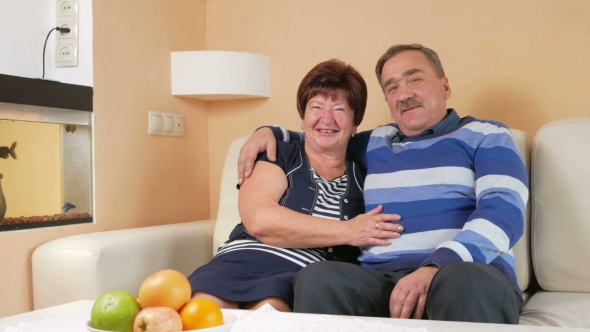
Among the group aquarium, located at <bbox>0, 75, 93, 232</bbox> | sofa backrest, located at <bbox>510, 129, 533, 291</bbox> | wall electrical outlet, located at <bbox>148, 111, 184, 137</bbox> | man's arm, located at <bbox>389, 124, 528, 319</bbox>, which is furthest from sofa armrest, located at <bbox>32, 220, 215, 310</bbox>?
sofa backrest, located at <bbox>510, 129, 533, 291</bbox>

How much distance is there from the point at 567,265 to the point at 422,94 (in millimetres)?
666

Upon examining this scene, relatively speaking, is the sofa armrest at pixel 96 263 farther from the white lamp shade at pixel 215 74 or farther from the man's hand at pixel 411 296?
the man's hand at pixel 411 296

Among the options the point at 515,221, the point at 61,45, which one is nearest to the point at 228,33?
the point at 61,45

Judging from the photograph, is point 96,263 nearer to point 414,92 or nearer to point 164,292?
point 164,292

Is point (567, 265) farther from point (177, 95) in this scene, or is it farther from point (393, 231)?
point (177, 95)

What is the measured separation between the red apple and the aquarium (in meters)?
1.14

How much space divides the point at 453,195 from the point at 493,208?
0.16 metres

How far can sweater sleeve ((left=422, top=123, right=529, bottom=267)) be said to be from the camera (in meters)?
1.59

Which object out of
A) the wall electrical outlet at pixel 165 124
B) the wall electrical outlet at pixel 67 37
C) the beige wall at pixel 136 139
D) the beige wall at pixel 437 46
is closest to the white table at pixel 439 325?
the beige wall at pixel 136 139

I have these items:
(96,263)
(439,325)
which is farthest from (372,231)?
(96,263)

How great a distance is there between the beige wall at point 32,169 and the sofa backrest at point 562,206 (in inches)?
60.7

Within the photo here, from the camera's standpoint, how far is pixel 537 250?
6.57ft

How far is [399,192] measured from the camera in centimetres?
187

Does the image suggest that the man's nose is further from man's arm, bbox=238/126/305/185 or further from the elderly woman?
man's arm, bbox=238/126/305/185
